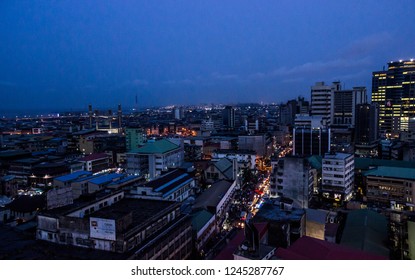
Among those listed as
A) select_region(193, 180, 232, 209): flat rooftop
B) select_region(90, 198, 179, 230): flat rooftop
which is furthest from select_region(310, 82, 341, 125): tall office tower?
select_region(90, 198, 179, 230): flat rooftop

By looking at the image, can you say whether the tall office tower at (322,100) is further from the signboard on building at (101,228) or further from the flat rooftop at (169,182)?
the signboard on building at (101,228)

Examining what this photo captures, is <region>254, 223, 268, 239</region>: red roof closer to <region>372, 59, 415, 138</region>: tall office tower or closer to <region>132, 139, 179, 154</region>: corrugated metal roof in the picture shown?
<region>132, 139, 179, 154</region>: corrugated metal roof

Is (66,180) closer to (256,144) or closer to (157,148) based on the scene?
(157,148)

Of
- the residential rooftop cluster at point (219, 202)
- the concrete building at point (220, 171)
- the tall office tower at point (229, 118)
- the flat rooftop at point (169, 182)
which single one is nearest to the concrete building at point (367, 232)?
the residential rooftop cluster at point (219, 202)

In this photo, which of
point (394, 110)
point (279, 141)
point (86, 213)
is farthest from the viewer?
point (394, 110)

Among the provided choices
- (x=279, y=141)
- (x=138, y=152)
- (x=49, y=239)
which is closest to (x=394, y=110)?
(x=279, y=141)

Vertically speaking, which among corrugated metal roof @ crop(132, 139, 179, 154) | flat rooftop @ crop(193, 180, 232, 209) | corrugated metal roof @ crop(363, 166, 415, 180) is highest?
corrugated metal roof @ crop(132, 139, 179, 154)

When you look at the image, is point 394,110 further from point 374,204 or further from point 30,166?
point 30,166
